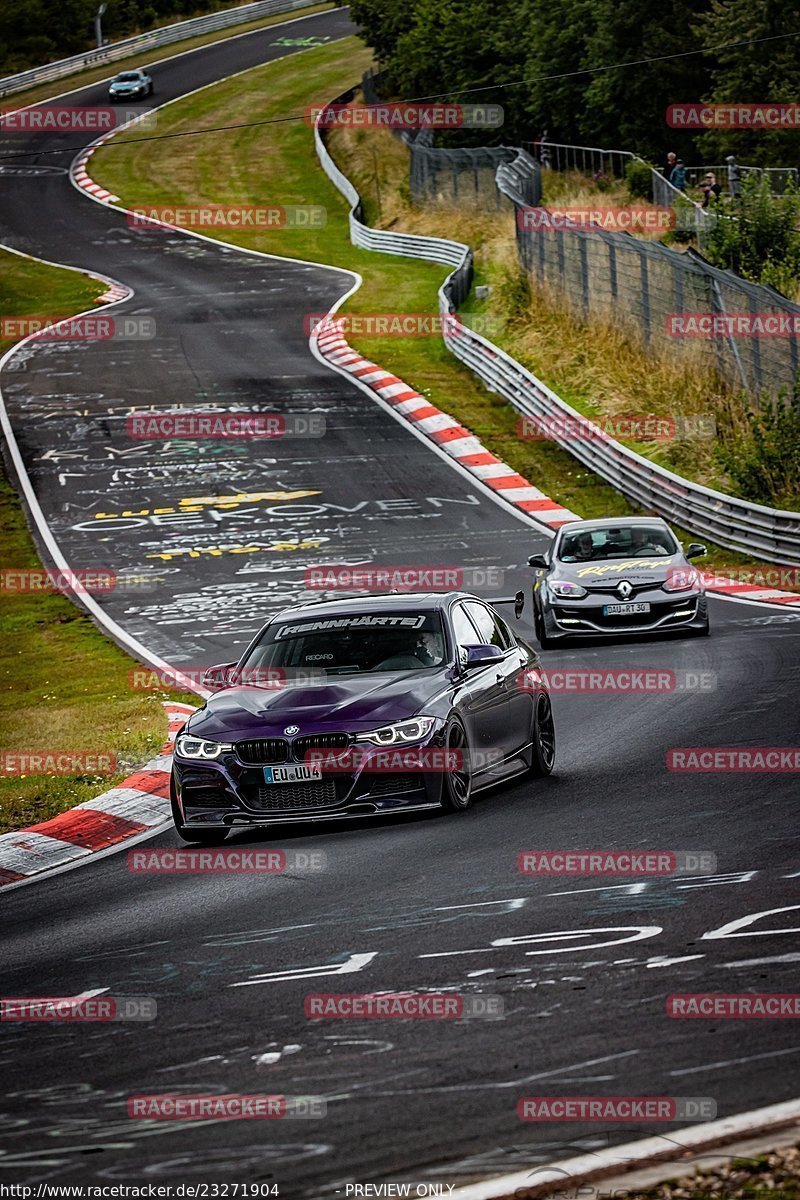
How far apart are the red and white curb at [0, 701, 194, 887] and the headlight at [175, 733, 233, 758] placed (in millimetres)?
1006

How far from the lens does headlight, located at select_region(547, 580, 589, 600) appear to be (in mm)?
20234

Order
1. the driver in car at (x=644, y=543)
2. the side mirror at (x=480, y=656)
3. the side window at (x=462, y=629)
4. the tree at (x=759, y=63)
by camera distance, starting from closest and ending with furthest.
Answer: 1. the side mirror at (x=480, y=656)
2. the side window at (x=462, y=629)
3. the driver in car at (x=644, y=543)
4. the tree at (x=759, y=63)

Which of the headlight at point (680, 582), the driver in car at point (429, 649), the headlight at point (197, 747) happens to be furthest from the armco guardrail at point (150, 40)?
the headlight at point (197, 747)

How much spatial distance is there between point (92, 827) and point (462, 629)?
294 cm

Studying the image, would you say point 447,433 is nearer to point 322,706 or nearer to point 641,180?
point 641,180

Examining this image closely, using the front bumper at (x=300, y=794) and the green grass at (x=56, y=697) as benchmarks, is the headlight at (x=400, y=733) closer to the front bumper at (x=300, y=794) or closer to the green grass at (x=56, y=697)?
the front bumper at (x=300, y=794)

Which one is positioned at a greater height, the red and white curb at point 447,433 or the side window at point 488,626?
the side window at point 488,626

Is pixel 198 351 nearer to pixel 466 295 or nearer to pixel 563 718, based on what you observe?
pixel 466 295

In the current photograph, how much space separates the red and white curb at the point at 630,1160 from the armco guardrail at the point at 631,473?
18928 millimetres

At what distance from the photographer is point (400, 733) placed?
11.2 metres

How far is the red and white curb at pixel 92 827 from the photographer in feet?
37.9

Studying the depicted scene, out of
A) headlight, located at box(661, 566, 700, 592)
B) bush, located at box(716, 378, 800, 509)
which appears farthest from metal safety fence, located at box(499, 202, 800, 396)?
headlight, located at box(661, 566, 700, 592)

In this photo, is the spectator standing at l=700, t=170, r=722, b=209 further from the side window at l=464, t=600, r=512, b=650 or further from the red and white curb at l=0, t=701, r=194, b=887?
the red and white curb at l=0, t=701, r=194, b=887

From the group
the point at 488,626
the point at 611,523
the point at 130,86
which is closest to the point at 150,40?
the point at 130,86
